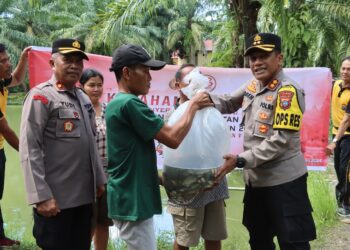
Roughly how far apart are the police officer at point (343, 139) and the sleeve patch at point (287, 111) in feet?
6.29

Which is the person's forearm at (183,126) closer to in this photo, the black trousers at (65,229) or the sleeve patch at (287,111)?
the sleeve patch at (287,111)

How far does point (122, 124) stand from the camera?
2.03 m

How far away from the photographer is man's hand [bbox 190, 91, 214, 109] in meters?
2.26

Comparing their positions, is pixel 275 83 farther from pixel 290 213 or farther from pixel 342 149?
pixel 342 149

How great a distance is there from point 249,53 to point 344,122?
2016 millimetres

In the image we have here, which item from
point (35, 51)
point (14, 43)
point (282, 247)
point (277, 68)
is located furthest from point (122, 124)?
point (14, 43)

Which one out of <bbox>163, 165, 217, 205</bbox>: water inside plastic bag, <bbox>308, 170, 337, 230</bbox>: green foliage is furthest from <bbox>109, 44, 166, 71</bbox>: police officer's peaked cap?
<bbox>308, 170, 337, 230</bbox>: green foliage

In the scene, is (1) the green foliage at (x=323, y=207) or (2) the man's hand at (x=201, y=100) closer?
(2) the man's hand at (x=201, y=100)

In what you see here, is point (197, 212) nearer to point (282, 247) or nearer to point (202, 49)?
point (282, 247)

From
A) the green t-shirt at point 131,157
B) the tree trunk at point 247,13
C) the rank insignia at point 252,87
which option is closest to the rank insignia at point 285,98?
the rank insignia at point 252,87

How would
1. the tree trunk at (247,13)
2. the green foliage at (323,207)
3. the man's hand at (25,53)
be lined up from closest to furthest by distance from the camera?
the man's hand at (25,53), the green foliage at (323,207), the tree trunk at (247,13)

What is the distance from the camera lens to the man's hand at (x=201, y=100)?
7.41 ft

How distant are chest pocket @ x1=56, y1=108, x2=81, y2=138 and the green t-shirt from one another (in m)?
0.31

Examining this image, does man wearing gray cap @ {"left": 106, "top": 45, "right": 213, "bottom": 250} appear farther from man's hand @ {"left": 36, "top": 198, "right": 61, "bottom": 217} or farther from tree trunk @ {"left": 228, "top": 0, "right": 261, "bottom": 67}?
tree trunk @ {"left": 228, "top": 0, "right": 261, "bottom": 67}
